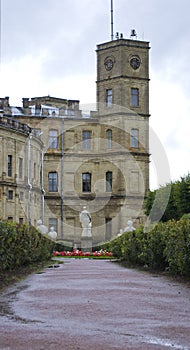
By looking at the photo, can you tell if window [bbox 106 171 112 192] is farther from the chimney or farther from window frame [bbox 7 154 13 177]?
window frame [bbox 7 154 13 177]

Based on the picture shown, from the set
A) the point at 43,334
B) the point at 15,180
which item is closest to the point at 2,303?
the point at 43,334

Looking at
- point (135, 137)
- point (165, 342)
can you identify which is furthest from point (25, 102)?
point (165, 342)

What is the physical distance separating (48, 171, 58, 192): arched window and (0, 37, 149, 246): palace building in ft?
0.32

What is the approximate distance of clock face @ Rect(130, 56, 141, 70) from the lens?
6414cm

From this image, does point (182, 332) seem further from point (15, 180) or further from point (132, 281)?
point (15, 180)

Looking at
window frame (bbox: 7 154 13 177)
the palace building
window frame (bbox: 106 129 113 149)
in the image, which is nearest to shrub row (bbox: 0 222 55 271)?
window frame (bbox: 7 154 13 177)

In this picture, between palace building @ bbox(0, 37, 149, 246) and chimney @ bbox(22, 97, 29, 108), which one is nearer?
palace building @ bbox(0, 37, 149, 246)

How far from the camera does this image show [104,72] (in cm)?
6531

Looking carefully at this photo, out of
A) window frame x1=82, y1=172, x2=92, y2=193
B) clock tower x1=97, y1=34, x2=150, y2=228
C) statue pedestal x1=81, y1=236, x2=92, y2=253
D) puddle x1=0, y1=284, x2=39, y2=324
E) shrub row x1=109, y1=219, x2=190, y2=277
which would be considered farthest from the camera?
window frame x1=82, y1=172, x2=92, y2=193

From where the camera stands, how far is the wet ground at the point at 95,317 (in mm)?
6465

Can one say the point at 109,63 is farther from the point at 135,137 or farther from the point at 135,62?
the point at 135,137

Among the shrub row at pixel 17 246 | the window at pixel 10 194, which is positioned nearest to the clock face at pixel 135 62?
the window at pixel 10 194

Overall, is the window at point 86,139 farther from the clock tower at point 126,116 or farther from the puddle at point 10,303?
the puddle at point 10,303

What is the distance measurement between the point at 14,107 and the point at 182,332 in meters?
59.5
